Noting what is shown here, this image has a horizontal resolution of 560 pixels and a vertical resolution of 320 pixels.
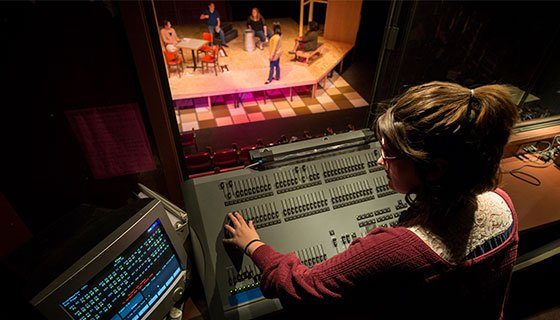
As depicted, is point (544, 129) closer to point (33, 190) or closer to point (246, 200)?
point (246, 200)

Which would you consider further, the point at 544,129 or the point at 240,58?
the point at 240,58

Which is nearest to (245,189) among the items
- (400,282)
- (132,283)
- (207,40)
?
(132,283)

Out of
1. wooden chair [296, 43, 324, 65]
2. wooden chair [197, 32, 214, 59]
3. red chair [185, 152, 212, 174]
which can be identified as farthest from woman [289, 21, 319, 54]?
Answer: red chair [185, 152, 212, 174]

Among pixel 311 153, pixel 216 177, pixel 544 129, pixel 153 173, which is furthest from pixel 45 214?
pixel 544 129

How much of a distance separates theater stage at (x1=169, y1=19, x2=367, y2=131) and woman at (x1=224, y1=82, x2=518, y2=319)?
13.2 feet

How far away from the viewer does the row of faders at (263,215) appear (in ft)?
4.61

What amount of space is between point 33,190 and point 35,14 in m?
0.76

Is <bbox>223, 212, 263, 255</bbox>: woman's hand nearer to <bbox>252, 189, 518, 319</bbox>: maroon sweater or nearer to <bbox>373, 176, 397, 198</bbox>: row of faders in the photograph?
<bbox>252, 189, 518, 319</bbox>: maroon sweater

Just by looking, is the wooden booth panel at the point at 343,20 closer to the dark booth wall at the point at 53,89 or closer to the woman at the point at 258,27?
the woman at the point at 258,27

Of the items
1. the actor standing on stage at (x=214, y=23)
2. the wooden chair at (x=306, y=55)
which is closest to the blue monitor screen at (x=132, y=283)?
the wooden chair at (x=306, y=55)

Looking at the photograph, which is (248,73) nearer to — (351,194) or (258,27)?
(258,27)

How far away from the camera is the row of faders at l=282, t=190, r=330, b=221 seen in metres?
1.45

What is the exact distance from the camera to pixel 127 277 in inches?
45.2

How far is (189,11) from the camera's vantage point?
27.8 ft
